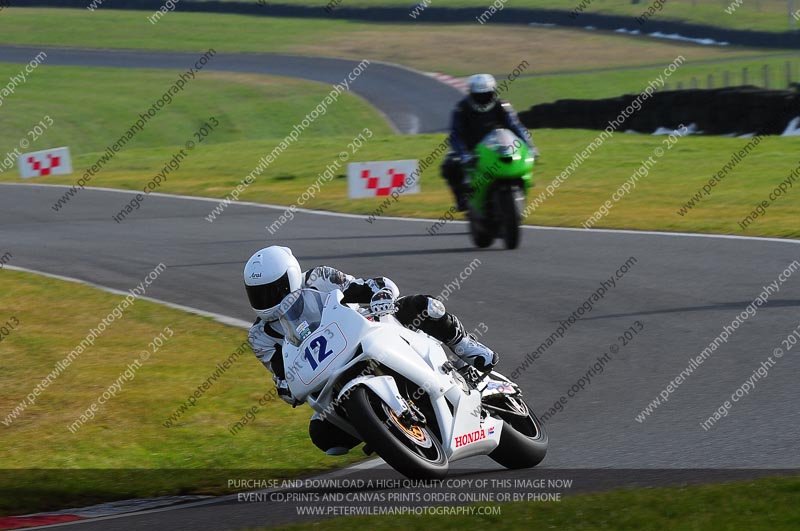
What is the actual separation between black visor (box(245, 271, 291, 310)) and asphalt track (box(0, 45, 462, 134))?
30.4 m

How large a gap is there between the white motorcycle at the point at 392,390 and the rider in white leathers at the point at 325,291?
0.26 ft

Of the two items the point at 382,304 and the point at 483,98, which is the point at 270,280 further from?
the point at 483,98

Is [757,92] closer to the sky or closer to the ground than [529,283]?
closer to the ground

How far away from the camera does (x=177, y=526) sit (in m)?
5.79

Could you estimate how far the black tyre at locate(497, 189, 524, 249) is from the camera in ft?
42.5

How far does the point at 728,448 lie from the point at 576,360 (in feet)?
8.52

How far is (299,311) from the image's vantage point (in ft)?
20.7

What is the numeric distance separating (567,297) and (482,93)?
134 inches

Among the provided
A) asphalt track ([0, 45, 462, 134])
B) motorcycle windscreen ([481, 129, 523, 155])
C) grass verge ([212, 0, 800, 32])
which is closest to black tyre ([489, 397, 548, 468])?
motorcycle windscreen ([481, 129, 523, 155])

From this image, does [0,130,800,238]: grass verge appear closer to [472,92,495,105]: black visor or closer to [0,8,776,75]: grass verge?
[472,92,495,105]: black visor

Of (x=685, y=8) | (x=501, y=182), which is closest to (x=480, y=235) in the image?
(x=501, y=182)

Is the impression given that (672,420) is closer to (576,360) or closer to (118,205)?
(576,360)

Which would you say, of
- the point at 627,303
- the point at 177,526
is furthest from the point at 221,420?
the point at 627,303

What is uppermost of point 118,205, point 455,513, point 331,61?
point 455,513
